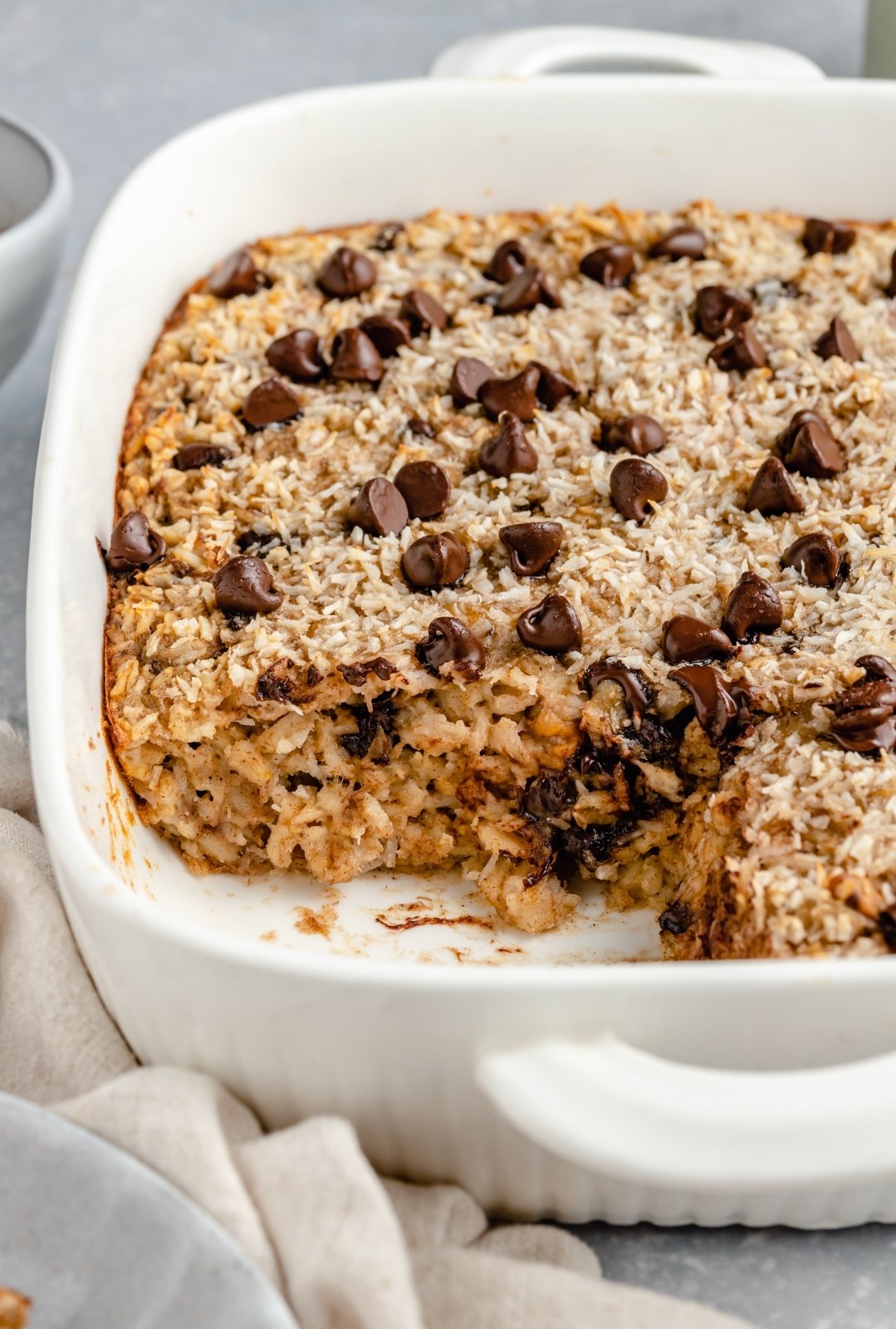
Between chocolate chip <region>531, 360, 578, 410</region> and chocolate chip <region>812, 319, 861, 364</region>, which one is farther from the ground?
chocolate chip <region>812, 319, 861, 364</region>

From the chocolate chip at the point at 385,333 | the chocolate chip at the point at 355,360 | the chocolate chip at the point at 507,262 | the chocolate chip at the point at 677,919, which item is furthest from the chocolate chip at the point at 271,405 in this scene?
the chocolate chip at the point at 677,919

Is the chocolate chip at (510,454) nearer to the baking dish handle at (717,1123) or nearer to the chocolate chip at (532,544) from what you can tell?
the chocolate chip at (532,544)

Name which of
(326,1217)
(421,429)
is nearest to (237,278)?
(421,429)

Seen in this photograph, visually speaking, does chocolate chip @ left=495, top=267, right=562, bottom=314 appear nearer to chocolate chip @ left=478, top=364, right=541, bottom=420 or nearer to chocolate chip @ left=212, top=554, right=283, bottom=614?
chocolate chip @ left=478, top=364, right=541, bottom=420

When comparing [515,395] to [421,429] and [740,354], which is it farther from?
[740,354]

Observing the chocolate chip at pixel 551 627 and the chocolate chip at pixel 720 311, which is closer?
the chocolate chip at pixel 551 627

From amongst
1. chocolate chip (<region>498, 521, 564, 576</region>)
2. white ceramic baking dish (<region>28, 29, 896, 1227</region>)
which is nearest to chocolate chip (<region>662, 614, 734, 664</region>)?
chocolate chip (<region>498, 521, 564, 576</region>)
